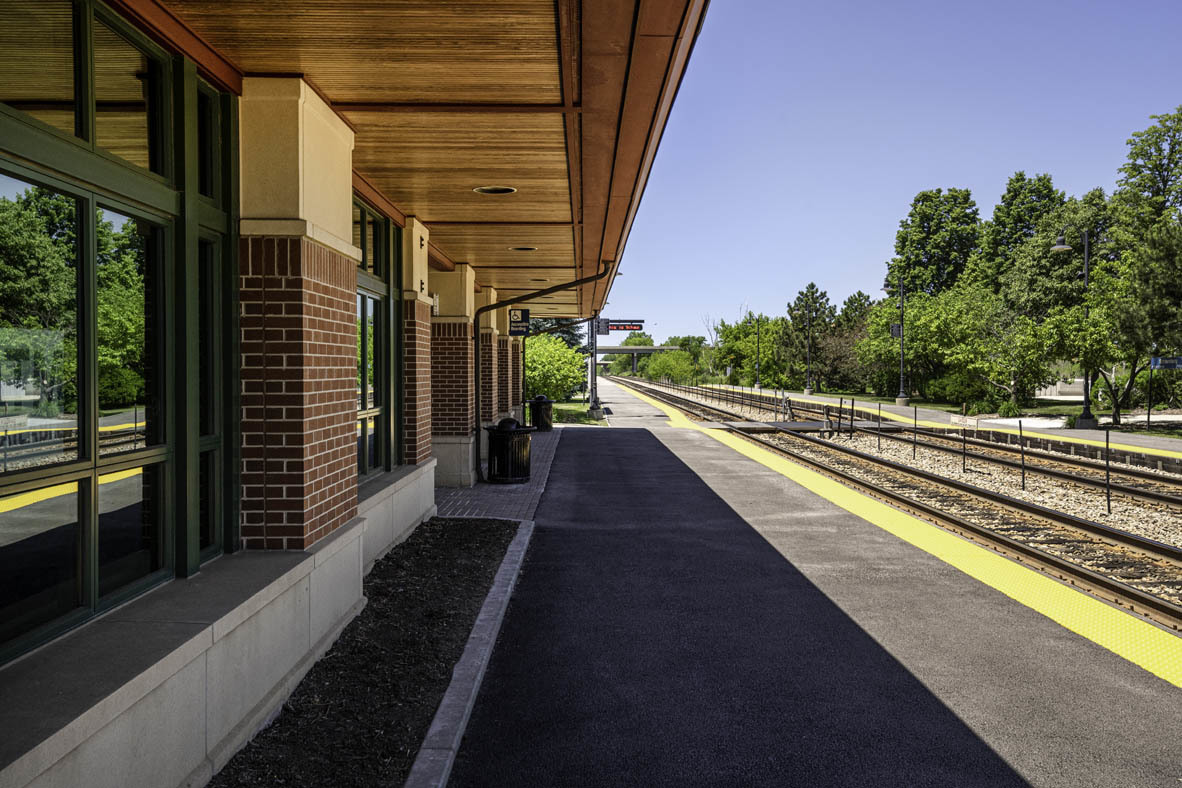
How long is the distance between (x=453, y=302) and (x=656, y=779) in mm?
11232

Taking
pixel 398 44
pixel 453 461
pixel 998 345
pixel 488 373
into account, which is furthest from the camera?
pixel 998 345

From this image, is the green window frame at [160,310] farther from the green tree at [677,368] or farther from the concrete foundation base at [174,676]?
the green tree at [677,368]

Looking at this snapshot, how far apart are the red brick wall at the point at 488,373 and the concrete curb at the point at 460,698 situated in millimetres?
10383

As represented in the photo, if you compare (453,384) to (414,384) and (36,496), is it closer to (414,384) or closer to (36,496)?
(414,384)

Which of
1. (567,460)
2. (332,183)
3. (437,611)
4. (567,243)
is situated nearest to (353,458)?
(437,611)

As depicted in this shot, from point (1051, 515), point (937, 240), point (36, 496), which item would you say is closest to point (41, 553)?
point (36, 496)

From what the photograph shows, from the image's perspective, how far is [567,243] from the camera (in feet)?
39.7

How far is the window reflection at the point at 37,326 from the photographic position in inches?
128

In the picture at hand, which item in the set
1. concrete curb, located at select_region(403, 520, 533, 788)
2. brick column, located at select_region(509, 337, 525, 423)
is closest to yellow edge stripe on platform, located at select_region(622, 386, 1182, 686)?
concrete curb, located at select_region(403, 520, 533, 788)

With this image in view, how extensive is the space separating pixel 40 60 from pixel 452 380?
1015 centimetres

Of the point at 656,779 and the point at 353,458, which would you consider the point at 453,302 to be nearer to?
the point at 353,458

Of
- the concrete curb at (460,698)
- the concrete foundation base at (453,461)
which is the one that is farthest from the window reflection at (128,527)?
the concrete foundation base at (453,461)

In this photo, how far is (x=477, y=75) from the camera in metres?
5.00

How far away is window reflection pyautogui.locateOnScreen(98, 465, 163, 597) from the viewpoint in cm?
385
